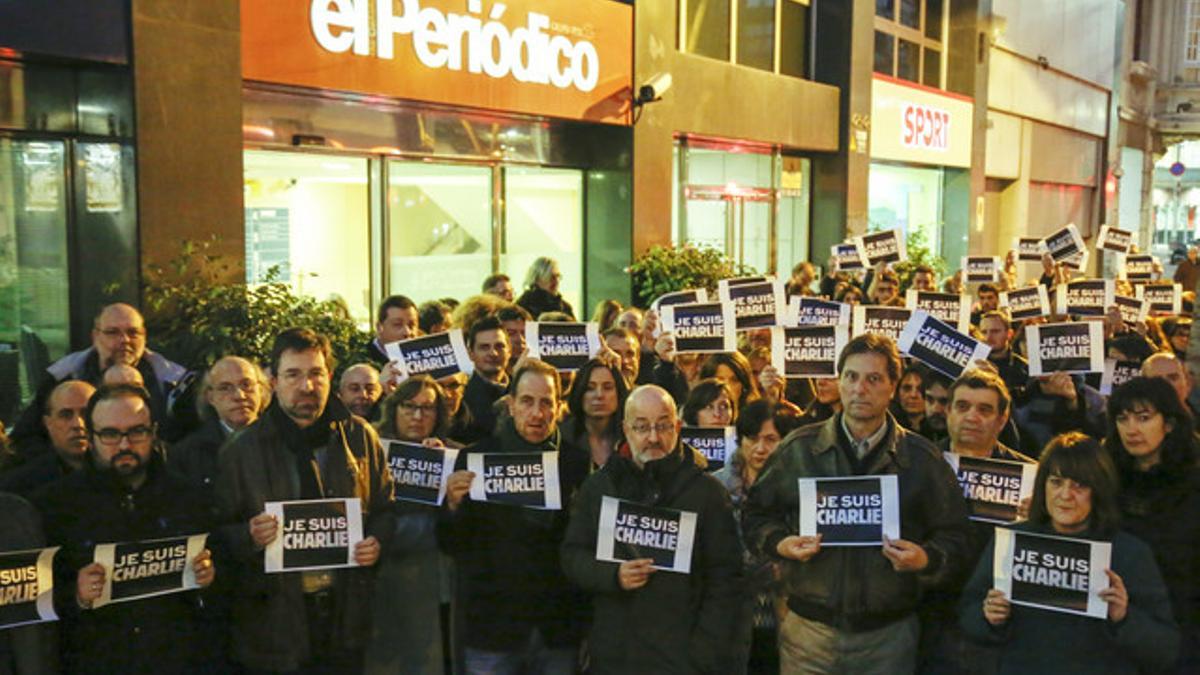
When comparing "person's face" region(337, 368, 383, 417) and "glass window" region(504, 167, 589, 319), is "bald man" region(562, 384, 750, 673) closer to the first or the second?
"person's face" region(337, 368, 383, 417)

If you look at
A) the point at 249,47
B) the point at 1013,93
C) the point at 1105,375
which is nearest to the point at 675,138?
the point at 249,47

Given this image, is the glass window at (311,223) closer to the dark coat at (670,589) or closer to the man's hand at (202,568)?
the man's hand at (202,568)

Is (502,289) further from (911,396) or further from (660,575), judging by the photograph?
(660,575)

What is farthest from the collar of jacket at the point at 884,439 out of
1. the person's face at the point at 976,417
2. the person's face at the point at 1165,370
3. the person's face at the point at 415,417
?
the person's face at the point at 1165,370

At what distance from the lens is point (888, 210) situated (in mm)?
24391

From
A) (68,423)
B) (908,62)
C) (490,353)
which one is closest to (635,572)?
(68,423)

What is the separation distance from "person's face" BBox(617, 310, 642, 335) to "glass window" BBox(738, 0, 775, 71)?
10711mm

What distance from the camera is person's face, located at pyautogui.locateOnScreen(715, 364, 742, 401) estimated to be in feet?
24.2

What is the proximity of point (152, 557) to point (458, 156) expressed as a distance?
31.1ft

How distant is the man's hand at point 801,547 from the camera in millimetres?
4492

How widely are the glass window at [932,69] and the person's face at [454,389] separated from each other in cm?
1949

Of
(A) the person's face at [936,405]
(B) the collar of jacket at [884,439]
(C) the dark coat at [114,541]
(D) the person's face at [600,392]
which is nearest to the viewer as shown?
(C) the dark coat at [114,541]

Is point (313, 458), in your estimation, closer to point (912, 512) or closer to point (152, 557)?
point (152, 557)

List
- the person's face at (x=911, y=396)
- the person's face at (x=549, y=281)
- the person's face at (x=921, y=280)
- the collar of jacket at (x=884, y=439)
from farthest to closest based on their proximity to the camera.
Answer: the person's face at (x=921, y=280), the person's face at (x=549, y=281), the person's face at (x=911, y=396), the collar of jacket at (x=884, y=439)
